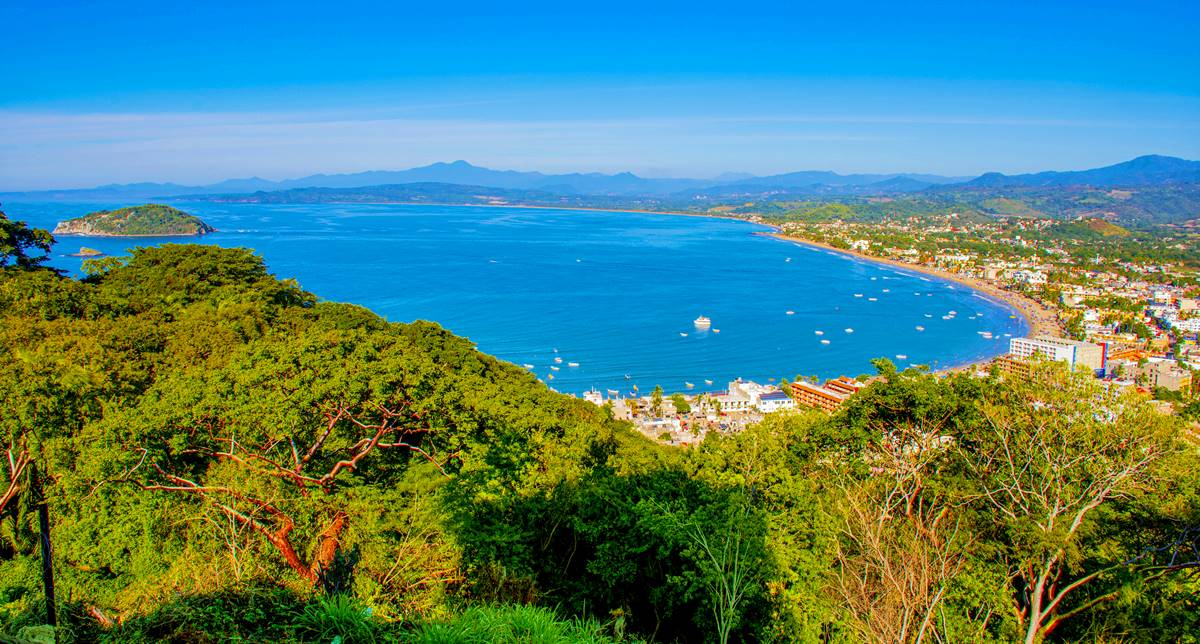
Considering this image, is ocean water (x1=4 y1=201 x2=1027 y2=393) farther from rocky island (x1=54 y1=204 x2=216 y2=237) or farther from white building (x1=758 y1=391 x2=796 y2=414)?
white building (x1=758 y1=391 x2=796 y2=414)

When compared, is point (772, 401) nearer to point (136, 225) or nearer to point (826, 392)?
point (826, 392)

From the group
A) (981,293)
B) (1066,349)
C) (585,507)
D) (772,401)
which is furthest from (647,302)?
(585,507)

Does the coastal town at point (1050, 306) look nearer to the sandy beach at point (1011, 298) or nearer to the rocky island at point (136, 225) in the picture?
the sandy beach at point (1011, 298)

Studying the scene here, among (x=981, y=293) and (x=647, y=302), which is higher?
(x=647, y=302)

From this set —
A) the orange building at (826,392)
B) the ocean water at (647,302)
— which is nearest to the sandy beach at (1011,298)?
the ocean water at (647,302)

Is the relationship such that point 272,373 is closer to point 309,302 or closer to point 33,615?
Result: point 33,615

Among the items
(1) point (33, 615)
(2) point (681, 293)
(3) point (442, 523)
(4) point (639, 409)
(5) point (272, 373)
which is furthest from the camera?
(2) point (681, 293)

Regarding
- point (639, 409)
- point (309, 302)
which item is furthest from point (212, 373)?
point (639, 409)
